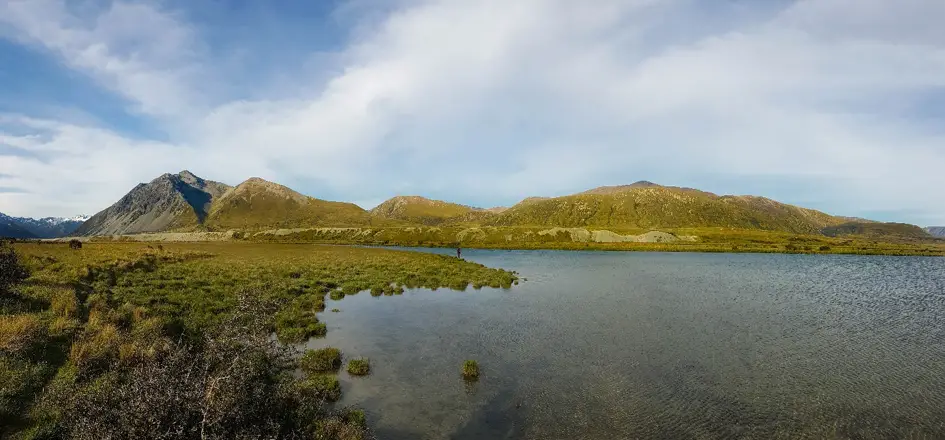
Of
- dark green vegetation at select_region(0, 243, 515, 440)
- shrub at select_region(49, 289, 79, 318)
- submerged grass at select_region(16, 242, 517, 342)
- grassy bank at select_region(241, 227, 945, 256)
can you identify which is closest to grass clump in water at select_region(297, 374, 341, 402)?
dark green vegetation at select_region(0, 243, 515, 440)

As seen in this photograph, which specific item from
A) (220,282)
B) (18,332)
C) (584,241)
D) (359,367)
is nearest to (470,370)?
(359,367)

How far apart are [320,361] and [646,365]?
17095mm

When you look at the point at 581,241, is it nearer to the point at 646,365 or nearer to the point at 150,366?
the point at 646,365

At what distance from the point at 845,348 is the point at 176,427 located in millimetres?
33790

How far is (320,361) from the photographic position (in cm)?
2088

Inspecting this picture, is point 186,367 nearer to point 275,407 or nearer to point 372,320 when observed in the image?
point 275,407

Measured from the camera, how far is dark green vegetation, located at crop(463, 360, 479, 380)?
19922mm

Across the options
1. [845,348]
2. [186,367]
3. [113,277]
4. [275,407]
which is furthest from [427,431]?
[113,277]

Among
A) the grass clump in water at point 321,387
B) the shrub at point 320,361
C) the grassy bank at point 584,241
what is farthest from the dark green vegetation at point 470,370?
the grassy bank at point 584,241

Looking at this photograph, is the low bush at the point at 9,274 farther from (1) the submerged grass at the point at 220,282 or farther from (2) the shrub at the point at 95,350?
(2) the shrub at the point at 95,350

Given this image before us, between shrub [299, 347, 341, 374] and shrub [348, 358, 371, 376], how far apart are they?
847mm

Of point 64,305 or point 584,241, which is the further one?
point 584,241

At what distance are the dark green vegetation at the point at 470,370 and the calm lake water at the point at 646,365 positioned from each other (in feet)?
2.10

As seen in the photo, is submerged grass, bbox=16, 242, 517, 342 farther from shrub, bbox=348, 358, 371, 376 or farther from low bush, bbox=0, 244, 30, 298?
shrub, bbox=348, 358, 371, 376
